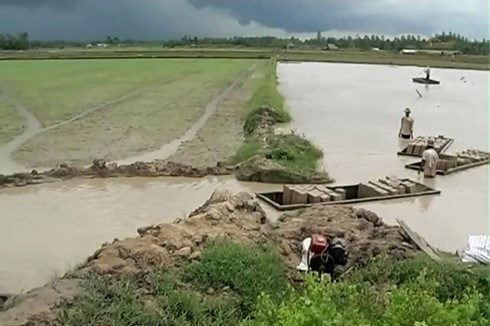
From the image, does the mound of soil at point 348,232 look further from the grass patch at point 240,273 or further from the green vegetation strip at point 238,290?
the grass patch at point 240,273

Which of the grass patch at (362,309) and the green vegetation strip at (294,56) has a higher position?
the green vegetation strip at (294,56)

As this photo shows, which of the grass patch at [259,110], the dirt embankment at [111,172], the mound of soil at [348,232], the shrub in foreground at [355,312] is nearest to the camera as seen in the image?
the shrub in foreground at [355,312]

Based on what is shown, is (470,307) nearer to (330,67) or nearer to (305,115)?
(305,115)

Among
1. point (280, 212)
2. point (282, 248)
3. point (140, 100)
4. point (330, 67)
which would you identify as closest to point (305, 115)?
point (140, 100)

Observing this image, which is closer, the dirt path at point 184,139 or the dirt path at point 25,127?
the dirt path at point 25,127

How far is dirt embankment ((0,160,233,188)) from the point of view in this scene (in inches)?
420

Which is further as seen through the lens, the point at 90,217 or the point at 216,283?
the point at 90,217

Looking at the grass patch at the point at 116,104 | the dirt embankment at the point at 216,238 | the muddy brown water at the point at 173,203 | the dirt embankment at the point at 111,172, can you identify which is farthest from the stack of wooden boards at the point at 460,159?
the grass patch at the point at 116,104

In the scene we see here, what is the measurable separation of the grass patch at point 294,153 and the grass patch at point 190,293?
18.2ft

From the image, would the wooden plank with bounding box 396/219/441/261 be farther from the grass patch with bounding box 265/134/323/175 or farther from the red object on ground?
the grass patch with bounding box 265/134/323/175

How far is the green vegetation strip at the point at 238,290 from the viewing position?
3581 millimetres

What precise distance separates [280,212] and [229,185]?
2031 mm

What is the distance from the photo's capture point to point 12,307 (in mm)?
4875

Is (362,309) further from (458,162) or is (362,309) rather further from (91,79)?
(91,79)
